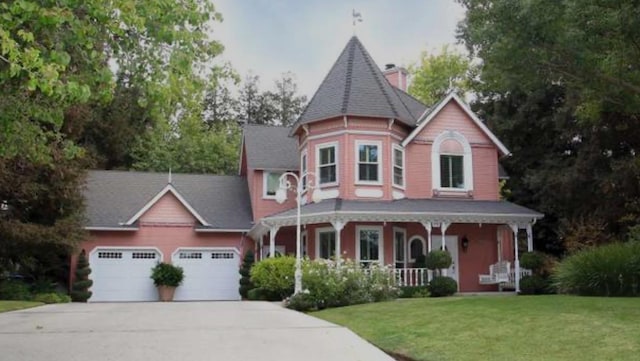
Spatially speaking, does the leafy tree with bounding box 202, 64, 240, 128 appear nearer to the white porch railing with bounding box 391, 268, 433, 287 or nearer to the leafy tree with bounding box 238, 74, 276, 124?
the leafy tree with bounding box 238, 74, 276, 124

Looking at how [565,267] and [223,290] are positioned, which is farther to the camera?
[223,290]

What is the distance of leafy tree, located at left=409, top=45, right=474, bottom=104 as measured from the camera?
1836 inches

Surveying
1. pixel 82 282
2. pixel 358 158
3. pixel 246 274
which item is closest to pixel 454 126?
pixel 358 158

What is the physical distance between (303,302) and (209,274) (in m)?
11.2

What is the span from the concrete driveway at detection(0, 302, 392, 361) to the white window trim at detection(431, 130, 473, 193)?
12.3 m

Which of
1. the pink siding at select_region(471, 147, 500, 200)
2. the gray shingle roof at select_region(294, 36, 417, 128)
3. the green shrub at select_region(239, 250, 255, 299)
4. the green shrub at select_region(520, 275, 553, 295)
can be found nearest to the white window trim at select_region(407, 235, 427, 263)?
the pink siding at select_region(471, 147, 500, 200)

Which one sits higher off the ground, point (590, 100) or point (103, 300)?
point (590, 100)

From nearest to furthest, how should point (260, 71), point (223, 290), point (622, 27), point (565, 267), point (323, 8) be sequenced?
point (622, 27) → point (323, 8) → point (565, 267) → point (223, 290) → point (260, 71)

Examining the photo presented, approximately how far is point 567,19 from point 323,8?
5003 mm

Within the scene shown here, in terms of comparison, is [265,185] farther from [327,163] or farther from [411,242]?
[411,242]

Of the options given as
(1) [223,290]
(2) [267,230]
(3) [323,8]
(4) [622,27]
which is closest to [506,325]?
(4) [622,27]

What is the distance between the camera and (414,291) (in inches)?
862

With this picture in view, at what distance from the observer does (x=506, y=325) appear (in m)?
10.3

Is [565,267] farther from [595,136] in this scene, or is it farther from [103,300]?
[103,300]
